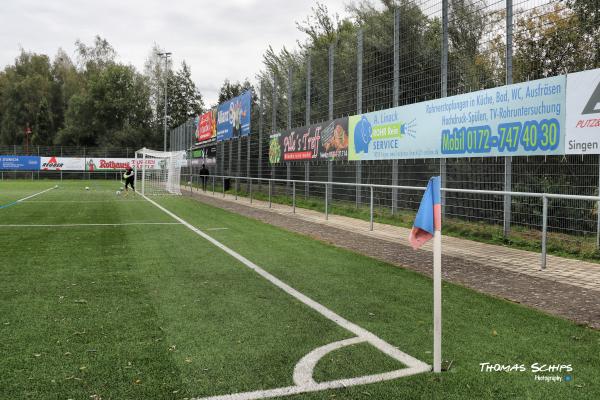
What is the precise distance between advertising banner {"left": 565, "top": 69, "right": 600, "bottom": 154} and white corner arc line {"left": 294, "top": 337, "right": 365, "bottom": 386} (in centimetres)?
579

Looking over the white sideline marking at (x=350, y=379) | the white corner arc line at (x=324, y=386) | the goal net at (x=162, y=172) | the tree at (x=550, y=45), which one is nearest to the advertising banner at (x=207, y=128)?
the goal net at (x=162, y=172)

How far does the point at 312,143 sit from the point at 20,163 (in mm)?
43464

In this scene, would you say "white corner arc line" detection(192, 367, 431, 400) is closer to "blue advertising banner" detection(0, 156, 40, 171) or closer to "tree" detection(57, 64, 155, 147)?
"blue advertising banner" detection(0, 156, 40, 171)

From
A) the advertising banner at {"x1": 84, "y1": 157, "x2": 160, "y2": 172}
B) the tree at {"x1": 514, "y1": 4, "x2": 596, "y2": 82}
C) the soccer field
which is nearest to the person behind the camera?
the soccer field

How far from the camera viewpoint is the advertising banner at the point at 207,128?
33.3 meters

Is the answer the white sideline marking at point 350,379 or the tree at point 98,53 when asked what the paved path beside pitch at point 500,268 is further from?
the tree at point 98,53

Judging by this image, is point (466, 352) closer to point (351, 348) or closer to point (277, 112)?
point (351, 348)

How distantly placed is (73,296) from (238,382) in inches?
116

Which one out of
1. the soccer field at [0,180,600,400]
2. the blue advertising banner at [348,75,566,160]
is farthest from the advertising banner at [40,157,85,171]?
the soccer field at [0,180,600,400]

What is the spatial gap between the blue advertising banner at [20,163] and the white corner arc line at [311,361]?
54.6 m

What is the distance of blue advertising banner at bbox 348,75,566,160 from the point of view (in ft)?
28.8

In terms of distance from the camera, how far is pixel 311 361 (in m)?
3.73

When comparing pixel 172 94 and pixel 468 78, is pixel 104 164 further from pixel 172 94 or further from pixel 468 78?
pixel 468 78

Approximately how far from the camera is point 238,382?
11.0 feet
